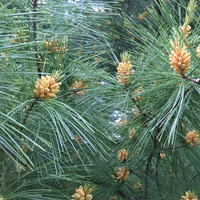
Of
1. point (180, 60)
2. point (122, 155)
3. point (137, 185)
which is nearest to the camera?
point (180, 60)

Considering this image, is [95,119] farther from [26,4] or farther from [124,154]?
[26,4]

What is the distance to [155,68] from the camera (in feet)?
2.01

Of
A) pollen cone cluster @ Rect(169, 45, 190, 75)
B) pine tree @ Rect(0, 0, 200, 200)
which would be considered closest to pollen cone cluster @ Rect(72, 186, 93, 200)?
pine tree @ Rect(0, 0, 200, 200)

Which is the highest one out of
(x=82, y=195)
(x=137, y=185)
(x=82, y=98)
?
(x=82, y=98)

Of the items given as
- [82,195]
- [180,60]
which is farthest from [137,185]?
[180,60]

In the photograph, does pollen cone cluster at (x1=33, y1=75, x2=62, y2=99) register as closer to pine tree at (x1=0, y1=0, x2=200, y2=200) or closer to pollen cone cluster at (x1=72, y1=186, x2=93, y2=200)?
pine tree at (x1=0, y1=0, x2=200, y2=200)

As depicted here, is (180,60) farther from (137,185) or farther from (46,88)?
(137,185)

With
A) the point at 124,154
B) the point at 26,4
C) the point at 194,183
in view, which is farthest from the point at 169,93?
the point at 194,183

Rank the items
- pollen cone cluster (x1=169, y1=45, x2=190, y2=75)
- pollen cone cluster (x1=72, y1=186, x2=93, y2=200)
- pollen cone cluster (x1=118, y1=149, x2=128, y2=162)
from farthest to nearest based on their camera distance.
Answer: pollen cone cluster (x1=118, y1=149, x2=128, y2=162) → pollen cone cluster (x1=72, y1=186, x2=93, y2=200) → pollen cone cluster (x1=169, y1=45, x2=190, y2=75)

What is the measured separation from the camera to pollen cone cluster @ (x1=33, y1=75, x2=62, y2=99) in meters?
0.49

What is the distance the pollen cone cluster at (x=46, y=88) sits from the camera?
49cm

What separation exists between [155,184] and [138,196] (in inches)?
3.8

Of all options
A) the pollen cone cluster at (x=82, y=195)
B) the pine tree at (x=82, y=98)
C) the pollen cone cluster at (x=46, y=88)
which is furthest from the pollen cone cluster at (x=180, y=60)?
the pollen cone cluster at (x=82, y=195)

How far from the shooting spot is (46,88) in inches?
19.3
